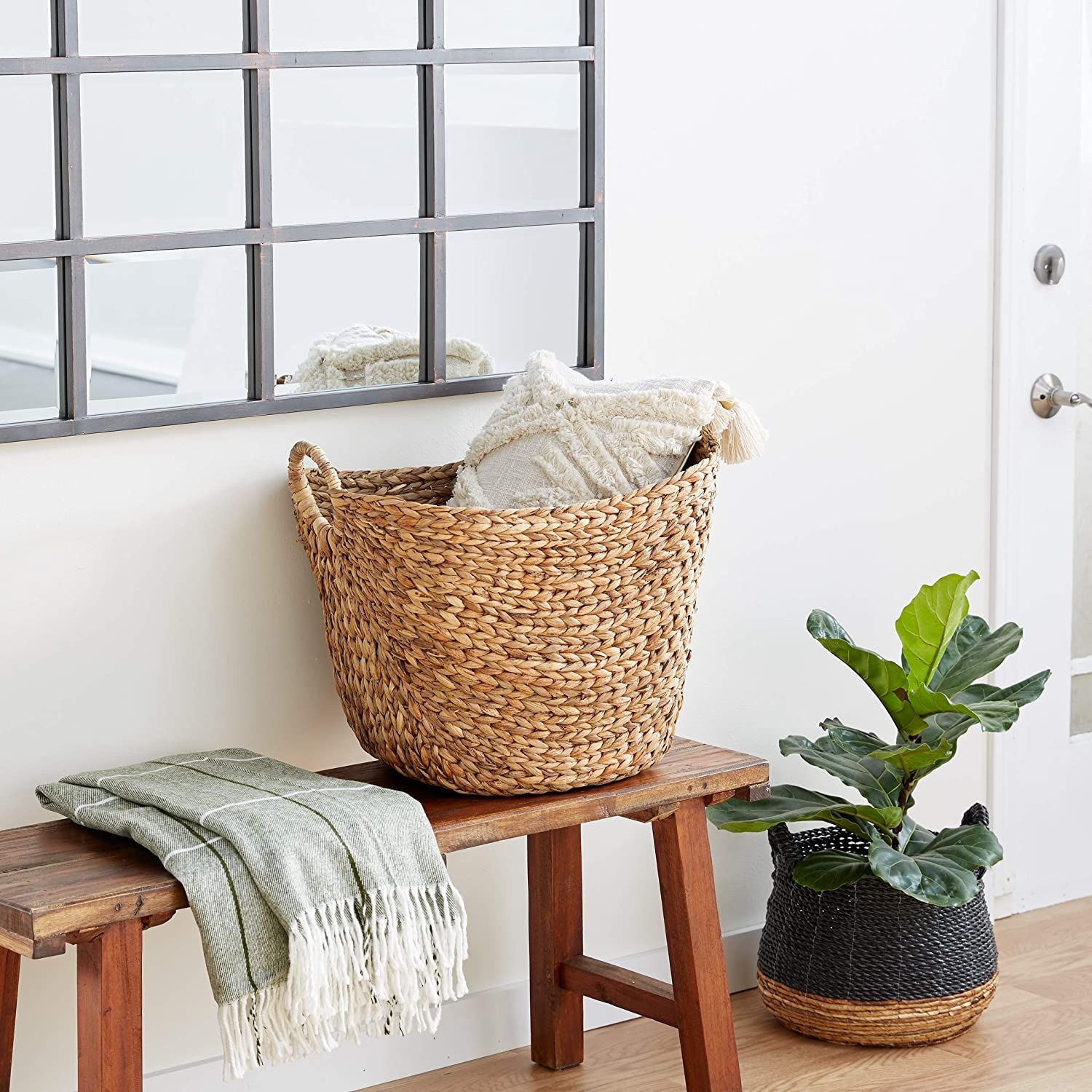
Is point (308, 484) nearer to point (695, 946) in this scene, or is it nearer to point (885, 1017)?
point (695, 946)

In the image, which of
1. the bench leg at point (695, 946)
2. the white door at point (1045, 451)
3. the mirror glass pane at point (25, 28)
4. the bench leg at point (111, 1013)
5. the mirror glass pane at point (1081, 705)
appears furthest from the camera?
the mirror glass pane at point (1081, 705)

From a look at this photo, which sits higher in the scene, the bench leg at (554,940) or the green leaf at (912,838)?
the green leaf at (912,838)

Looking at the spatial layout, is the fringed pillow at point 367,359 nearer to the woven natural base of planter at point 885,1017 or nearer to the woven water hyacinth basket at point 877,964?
the woven water hyacinth basket at point 877,964

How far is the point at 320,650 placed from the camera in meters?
1.97

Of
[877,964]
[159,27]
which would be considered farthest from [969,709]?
[159,27]

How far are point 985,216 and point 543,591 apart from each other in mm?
1102

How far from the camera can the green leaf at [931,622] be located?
212cm

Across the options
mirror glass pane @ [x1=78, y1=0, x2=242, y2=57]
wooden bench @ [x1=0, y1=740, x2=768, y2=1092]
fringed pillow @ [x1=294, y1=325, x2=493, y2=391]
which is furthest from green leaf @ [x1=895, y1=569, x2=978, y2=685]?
mirror glass pane @ [x1=78, y1=0, x2=242, y2=57]

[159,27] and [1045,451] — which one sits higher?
[159,27]

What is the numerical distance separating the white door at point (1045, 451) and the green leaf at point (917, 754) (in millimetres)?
486

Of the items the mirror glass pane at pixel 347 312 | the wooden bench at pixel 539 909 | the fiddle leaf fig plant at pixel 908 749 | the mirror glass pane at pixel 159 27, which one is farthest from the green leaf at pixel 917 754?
the mirror glass pane at pixel 159 27

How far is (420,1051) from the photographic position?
2098 millimetres

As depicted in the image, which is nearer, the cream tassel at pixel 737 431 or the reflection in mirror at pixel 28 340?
the reflection in mirror at pixel 28 340

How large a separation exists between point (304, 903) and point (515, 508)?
49cm
